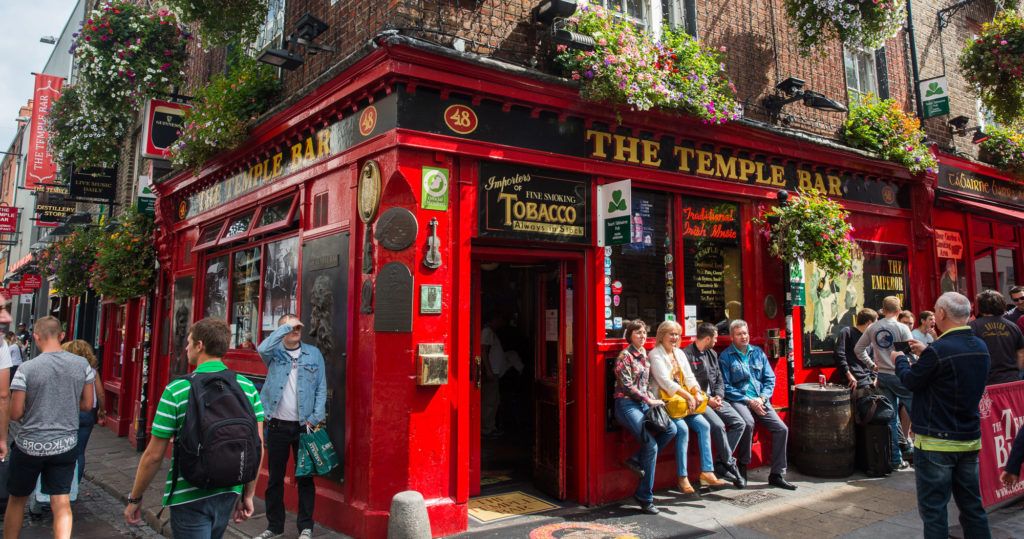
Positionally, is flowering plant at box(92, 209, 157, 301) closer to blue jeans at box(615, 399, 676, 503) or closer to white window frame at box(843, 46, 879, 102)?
blue jeans at box(615, 399, 676, 503)

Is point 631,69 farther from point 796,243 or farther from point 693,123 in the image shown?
point 796,243

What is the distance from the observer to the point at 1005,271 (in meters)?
12.1

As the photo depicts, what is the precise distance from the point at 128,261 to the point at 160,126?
2.64m

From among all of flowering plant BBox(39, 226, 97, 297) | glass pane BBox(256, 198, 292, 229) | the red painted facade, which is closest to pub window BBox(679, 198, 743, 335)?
the red painted facade

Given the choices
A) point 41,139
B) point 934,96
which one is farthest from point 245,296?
point 41,139

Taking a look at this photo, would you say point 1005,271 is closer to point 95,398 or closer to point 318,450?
point 318,450

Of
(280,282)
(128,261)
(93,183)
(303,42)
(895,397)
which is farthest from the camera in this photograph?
(93,183)

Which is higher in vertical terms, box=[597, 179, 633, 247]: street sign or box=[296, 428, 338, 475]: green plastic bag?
box=[597, 179, 633, 247]: street sign

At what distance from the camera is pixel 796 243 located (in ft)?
25.4

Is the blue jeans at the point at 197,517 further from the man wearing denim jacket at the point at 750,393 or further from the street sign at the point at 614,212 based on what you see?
the man wearing denim jacket at the point at 750,393

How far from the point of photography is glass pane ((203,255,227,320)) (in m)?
9.23

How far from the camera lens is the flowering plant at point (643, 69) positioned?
6484 mm

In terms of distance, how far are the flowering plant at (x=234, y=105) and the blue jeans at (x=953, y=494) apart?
8083mm

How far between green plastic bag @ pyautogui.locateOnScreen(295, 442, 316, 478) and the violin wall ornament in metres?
1.99
